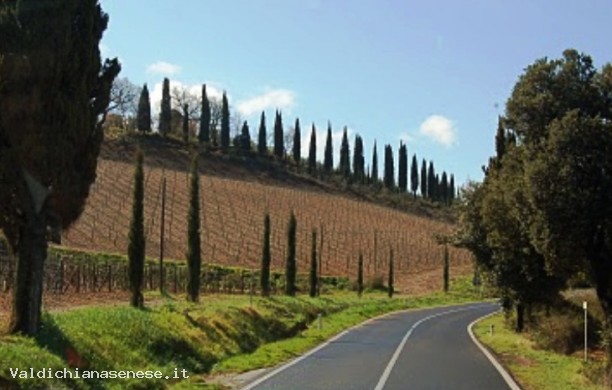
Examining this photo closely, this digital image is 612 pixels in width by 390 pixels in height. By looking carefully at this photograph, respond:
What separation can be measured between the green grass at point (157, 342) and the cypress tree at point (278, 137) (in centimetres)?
10098

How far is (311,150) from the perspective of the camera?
133 meters

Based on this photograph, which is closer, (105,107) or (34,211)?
(34,211)

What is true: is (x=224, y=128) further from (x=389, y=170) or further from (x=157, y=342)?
(x=157, y=342)

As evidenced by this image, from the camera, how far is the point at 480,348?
25.4m

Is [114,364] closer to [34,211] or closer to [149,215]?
[34,211]

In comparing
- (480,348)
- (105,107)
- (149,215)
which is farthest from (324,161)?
(105,107)

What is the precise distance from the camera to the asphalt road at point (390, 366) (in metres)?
15.3

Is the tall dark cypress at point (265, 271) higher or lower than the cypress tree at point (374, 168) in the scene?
lower

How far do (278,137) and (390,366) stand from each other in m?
115

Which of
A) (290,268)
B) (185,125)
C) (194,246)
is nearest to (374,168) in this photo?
(185,125)

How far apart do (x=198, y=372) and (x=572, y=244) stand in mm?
9504

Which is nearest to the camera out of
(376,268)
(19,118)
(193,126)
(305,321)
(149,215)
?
(19,118)

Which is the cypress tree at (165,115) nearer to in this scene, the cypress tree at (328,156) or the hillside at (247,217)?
the hillside at (247,217)

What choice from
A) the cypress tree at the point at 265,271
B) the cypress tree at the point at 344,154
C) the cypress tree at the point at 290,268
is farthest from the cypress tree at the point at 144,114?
the cypress tree at the point at 265,271
